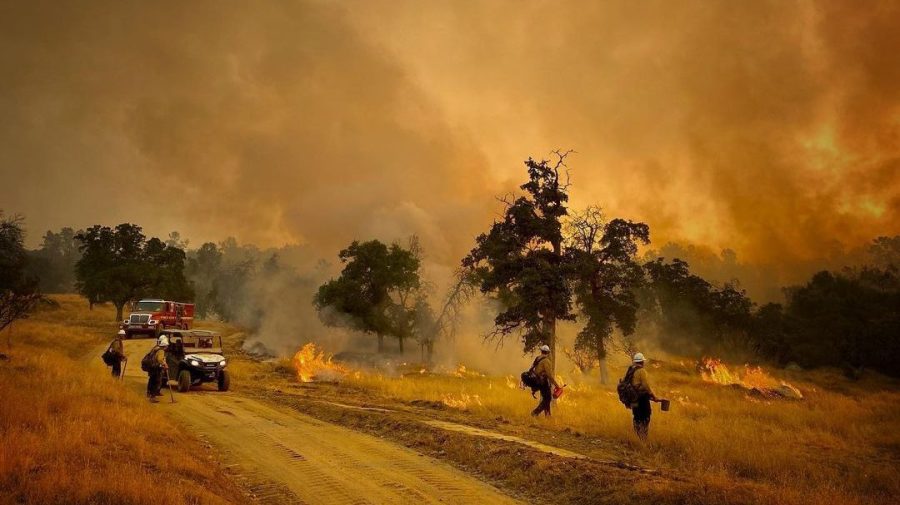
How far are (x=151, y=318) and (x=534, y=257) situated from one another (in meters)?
28.6

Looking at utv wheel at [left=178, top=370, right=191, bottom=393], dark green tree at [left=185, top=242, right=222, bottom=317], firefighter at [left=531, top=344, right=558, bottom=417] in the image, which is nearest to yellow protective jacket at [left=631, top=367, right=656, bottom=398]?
firefighter at [left=531, top=344, right=558, bottom=417]

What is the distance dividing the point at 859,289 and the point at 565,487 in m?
70.7

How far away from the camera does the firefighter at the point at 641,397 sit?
44.4ft

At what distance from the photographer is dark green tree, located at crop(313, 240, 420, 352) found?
47.9m

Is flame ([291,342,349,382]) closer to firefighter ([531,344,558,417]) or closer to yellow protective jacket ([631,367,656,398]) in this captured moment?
firefighter ([531,344,558,417])

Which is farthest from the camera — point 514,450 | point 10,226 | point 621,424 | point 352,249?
point 10,226

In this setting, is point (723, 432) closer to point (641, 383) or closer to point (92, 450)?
Answer: point (641, 383)

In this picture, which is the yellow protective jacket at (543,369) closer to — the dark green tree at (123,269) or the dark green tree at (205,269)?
the dark green tree at (123,269)

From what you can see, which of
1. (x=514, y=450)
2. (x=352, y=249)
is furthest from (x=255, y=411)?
(x=352, y=249)

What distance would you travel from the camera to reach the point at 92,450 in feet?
30.0

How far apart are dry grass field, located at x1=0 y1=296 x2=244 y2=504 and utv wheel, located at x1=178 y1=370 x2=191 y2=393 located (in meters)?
2.13

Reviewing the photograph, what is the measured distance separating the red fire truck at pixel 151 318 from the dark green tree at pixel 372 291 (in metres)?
13.8

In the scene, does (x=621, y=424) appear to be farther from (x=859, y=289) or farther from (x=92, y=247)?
(x=859, y=289)

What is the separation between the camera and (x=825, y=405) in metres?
24.8
